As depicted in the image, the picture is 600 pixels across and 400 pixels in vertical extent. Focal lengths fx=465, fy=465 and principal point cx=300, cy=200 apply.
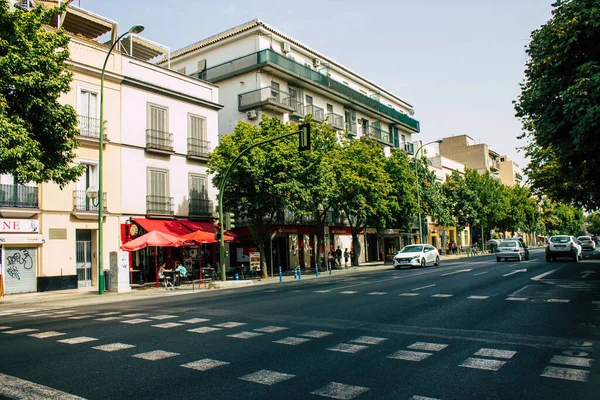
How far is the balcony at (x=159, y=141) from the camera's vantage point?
2686 centimetres

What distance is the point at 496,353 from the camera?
21.9 feet

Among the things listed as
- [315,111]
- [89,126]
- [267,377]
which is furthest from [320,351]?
[315,111]

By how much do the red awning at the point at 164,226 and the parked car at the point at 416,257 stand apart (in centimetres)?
1424

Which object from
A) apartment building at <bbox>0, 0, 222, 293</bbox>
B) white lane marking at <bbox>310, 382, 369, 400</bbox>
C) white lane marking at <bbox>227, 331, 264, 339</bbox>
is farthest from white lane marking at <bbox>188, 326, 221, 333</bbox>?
apartment building at <bbox>0, 0, 222, 293</bbox>

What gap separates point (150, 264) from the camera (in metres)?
27.2

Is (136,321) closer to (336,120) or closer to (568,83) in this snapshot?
(568,83)

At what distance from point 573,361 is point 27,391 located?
6758mm

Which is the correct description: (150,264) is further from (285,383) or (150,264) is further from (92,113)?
(285,383)

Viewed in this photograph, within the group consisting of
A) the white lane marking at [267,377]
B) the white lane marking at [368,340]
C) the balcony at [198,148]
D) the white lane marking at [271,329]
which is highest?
the balcony at [198,148]

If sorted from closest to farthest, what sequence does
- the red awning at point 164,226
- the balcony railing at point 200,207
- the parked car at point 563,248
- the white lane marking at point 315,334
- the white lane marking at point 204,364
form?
the white lane marking at point 204,364
the white lane marking at point 315,334
the red awning at point 164,226
the balcony railing at point 200,207
the parked car at point 563,248

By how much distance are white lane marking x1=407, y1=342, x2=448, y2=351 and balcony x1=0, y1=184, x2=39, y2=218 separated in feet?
64.7

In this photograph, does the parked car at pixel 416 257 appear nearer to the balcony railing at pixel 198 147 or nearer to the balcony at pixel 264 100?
the balcony at pixel 264 100

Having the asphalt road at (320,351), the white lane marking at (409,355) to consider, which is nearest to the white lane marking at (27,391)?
the asphalt road at (320,351)

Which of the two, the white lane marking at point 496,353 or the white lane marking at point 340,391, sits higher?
the white lane marking at point 340,391
